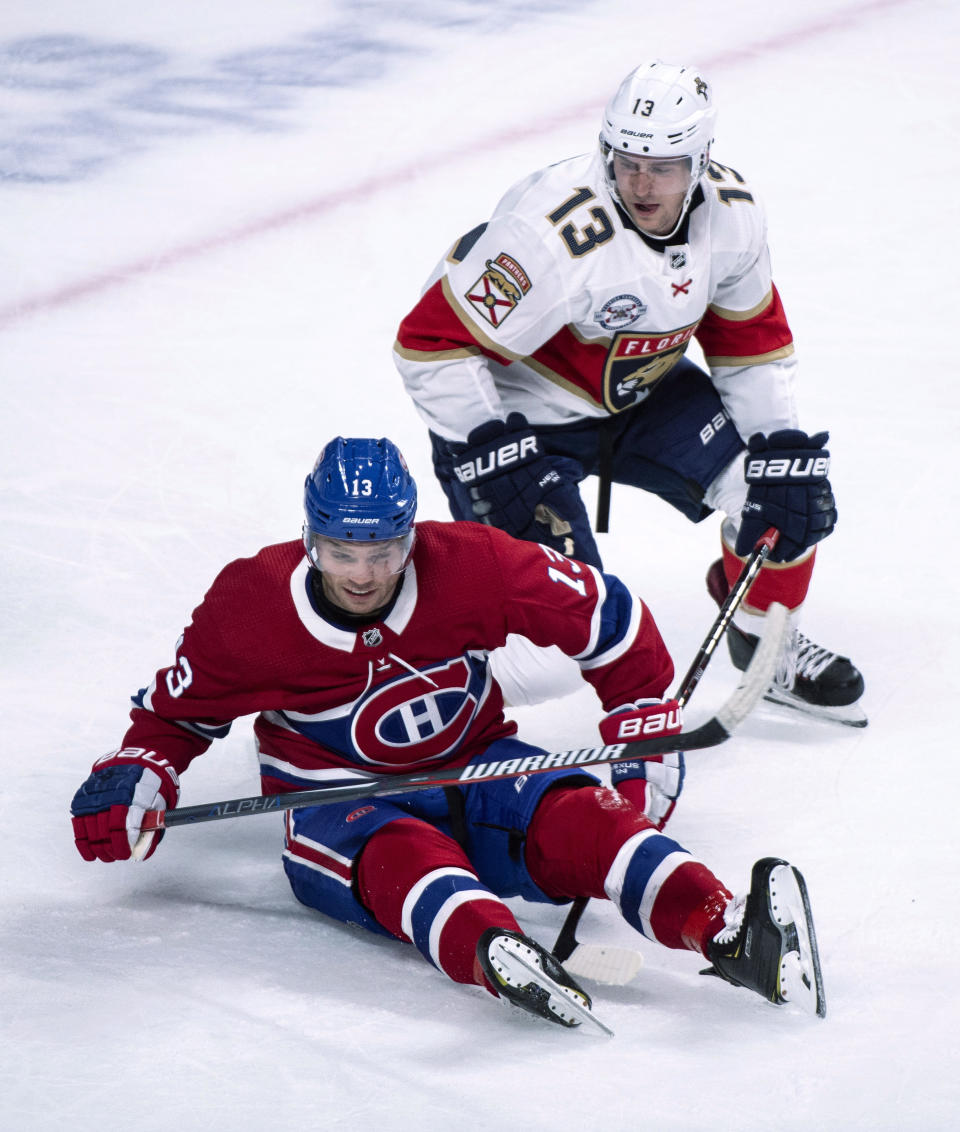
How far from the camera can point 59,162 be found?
594cm

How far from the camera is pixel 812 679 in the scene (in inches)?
139

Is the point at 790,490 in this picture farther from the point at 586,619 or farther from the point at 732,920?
the point at 732,920

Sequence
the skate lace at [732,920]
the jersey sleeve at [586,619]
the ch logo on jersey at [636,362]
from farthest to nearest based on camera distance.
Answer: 1. the ch logo on jersey at [636,362]
2. the jersey sleeve at [586,619]
3. the skate lace at [732,920]

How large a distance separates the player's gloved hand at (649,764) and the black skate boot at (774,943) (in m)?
0.44

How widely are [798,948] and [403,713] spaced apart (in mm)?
750

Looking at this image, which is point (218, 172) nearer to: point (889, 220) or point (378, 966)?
point (889, 220)

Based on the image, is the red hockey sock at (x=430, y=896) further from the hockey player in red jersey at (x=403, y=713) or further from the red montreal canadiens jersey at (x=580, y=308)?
the red montreal canadiens jersey at (x=580, y=308)

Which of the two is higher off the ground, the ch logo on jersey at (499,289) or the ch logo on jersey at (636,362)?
the ch logo on jersey at (499,289)

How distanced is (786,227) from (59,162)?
2555 millimetres

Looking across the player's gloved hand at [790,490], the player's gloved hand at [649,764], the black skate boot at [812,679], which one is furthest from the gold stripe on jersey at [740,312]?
the player's gloved hand at [649,764]

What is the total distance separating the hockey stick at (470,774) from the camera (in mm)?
2490

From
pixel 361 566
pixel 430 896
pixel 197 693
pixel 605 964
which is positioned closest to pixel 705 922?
pixel 605 964

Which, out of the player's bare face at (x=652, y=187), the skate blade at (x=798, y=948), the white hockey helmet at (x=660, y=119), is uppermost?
the white hockey helmet at (x=660, y=119)

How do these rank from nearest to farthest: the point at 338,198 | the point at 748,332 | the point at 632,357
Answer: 1. the point at 632,357
2. the point at 748,332
3. the point at 338,198
